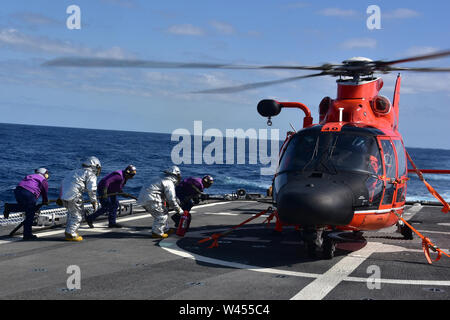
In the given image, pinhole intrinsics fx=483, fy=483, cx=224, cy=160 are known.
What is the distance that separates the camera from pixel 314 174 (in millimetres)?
8953

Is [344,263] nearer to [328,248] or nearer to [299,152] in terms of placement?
[328,248]

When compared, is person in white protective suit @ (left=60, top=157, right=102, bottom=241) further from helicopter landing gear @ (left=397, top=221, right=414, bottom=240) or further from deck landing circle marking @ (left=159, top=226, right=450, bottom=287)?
helicopter landing gear @ (left=397, top=221, right=414, bottom=240)

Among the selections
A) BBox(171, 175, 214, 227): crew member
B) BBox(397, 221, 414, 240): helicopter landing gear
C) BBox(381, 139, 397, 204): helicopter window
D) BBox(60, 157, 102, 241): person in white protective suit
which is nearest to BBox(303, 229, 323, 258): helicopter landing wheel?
BBox(381, 139, 397, 204): helicopter window

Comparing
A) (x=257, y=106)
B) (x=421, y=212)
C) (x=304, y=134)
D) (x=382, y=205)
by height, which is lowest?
(x=421, y=212)

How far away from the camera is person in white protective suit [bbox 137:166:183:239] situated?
1209cm

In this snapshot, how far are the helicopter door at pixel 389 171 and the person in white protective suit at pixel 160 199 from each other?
197 inches

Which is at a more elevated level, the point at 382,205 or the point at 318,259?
the point at 382,205

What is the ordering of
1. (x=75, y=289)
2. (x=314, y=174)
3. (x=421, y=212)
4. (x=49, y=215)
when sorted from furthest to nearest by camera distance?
(x=421, y=212)
(x=49, y=215)
(x=314, y=174)
(x=75, y=289)

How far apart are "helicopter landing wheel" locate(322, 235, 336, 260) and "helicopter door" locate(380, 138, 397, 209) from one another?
1.20 m
